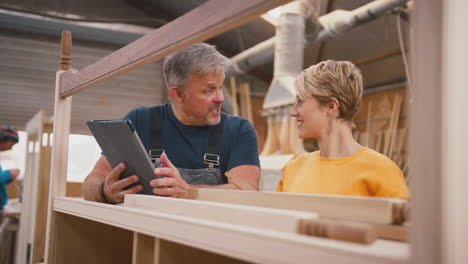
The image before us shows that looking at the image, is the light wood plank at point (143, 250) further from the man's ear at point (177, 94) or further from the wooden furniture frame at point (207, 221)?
the man's ear at point (177, 94)

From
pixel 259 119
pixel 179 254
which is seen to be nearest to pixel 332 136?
pixel 179 254

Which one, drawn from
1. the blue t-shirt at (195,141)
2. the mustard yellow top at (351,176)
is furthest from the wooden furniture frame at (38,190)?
the mustard yellow top at (351,176)

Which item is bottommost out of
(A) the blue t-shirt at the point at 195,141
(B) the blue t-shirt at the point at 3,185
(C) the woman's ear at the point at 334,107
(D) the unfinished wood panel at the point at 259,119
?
(B) the blue t-shirt at the point at 3,185

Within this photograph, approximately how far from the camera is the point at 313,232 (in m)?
0.62

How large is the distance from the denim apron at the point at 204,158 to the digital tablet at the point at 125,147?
492 millimetres

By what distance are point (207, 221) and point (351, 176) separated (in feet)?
2.71

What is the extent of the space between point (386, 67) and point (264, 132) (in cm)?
252

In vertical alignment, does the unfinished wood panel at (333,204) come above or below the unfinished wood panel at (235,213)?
above

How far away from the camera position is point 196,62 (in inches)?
73.3

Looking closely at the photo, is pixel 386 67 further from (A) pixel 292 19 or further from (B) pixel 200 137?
(B) pixel 200 137

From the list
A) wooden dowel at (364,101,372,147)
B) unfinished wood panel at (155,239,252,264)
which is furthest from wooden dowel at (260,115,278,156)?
unfinished wood panel at (155,239,252,264)

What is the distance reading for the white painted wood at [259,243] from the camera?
53 cm

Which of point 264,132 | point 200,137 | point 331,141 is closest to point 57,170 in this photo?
point 200,137

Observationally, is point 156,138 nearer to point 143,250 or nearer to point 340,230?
point 143,250
